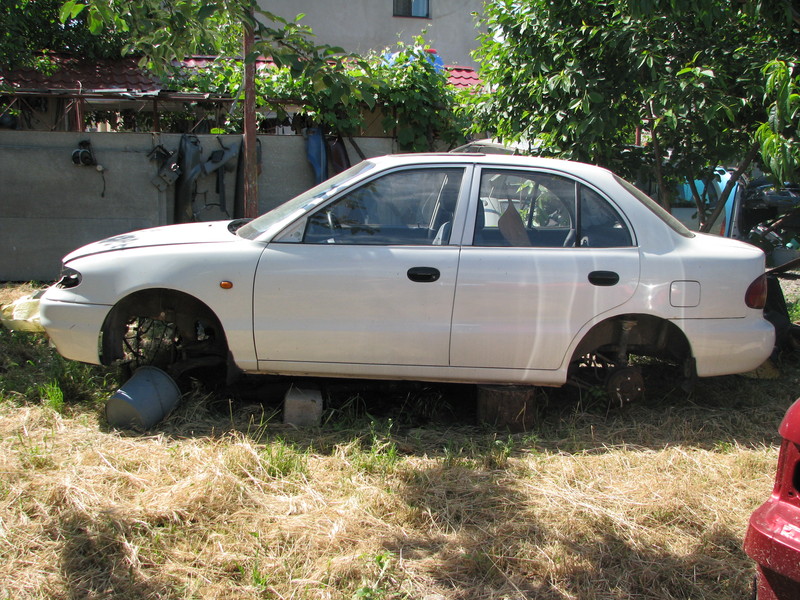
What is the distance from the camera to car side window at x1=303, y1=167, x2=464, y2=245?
4.43 metres

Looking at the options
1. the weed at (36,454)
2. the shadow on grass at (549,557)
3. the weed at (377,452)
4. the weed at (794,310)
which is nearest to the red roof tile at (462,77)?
the weed at (794,310)

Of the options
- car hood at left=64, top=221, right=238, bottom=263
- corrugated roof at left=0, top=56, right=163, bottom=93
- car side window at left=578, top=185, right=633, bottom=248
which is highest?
corrugated roof at left=0, top=56, right=163, bottom=93

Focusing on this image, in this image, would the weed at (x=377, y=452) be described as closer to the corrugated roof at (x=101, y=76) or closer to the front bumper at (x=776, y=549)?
the front bumper at (x=776, y=549)

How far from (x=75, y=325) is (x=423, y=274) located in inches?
84.1

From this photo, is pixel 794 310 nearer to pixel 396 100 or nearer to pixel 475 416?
pixel 475 416

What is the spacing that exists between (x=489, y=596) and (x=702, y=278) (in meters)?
2.44

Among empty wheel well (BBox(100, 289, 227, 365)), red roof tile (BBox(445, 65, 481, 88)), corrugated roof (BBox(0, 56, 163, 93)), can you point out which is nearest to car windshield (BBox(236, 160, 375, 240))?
empty wheel well (BBox(100, 289, 227, 365))

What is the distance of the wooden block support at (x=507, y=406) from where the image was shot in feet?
14.7

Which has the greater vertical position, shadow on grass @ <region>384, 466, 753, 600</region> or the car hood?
the car hood

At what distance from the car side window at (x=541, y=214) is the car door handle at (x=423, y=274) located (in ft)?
1.06

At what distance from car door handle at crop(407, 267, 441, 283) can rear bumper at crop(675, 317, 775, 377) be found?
1.50 m

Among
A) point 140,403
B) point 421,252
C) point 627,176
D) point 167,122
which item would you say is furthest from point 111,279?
point 167,122

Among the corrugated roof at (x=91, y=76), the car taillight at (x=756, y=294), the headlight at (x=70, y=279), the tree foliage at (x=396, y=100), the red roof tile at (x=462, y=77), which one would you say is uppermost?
the red roof tile at (x=462, y=77)

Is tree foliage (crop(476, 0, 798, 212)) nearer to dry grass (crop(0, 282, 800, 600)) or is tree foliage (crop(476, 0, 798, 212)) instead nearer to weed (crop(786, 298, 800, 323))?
weed (crop(786, 298, 800, 323))
